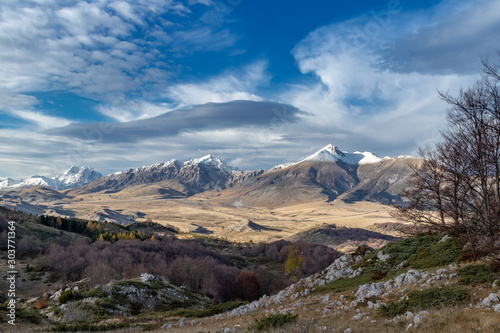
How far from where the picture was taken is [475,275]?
19703mm

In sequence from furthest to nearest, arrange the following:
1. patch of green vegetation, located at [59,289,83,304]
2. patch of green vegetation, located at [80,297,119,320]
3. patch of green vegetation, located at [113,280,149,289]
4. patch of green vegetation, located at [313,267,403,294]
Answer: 1. patch of green vegetation, located at [113,280,149,289]
2. patch of green vegetation, located at [59,289,83,304]
3. patch of green vegetation, located at [80,297,119,320]
4. patch of green vegetation, located at [313,267,403,294]

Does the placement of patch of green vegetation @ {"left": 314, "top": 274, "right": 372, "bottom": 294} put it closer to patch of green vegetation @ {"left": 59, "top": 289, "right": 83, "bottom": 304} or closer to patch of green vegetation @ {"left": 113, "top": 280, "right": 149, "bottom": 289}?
patch of green vegetation @ {"left": 113, "top": 280, "right": 149, "bottom": 289}

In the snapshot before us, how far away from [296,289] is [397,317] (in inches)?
828

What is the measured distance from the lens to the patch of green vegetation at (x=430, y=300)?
1736cm

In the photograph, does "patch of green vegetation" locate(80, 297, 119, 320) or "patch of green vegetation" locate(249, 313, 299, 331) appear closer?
"patch of green vegetation" locate(249, 313, 299, 331)

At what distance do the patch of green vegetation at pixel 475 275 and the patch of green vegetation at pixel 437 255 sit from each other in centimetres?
333

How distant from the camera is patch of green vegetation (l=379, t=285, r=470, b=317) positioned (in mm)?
17359

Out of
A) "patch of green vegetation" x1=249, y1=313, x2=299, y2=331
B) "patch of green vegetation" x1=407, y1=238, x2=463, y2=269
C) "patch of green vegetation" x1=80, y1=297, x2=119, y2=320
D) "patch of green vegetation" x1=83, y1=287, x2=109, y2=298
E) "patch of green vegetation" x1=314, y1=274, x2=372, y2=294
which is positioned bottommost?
"patch of green vegetation" x1=80, y1=297, x2=119, y2=320

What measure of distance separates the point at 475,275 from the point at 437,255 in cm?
776

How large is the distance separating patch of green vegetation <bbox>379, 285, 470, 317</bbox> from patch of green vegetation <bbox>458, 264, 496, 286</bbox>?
1.19 meters

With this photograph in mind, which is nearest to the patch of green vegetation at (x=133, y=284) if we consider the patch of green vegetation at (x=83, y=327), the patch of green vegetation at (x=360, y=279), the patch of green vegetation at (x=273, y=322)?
the patch of green vegetation at (x=83, y=327)

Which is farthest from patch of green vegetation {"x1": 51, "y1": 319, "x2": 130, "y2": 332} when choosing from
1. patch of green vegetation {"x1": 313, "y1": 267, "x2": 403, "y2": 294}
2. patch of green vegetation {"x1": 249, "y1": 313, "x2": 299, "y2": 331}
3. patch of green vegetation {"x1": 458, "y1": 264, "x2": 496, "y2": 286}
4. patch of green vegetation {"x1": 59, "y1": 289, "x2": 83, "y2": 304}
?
patch of green vegetation {"x1": 458, "y1": 264, "x2": 496, "y2": 286}

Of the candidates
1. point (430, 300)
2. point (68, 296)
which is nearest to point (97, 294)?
point (68, 296)

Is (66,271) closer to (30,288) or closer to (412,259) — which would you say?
(30,288)
